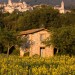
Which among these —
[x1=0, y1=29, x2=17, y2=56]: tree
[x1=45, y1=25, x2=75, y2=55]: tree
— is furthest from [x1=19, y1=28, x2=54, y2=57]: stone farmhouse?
[x1=45, y1=25, x2=75, y2=55]: tree

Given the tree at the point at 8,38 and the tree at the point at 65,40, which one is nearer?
the tree at the point at 65,40

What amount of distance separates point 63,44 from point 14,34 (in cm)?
737

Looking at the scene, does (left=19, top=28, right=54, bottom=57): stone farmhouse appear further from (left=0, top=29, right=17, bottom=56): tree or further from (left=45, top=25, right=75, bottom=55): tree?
(left=45, top=25, right=75, bottom=55): tree

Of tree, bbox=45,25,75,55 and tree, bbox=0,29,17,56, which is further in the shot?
tree, bbox=0,29,17,56

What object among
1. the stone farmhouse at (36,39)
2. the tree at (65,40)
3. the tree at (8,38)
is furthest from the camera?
the stone farmhouse at (36,39)

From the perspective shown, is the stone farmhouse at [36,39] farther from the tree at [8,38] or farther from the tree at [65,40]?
the tree at [65,40]

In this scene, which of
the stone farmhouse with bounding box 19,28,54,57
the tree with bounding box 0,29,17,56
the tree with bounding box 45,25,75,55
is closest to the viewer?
the tree with bounding box 45,25,75,55

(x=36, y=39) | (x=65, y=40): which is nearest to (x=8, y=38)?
(x=36, y=39)

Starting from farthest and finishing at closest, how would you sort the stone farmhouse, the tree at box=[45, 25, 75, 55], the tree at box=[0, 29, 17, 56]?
1. the stone farmhouse
2. the tree at box=[0, 29, 17, 56]
3. the tree at box=[45, 25, 75, 55]

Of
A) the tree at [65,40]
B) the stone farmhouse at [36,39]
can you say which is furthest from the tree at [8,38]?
the stone farmhouse at [36,39]

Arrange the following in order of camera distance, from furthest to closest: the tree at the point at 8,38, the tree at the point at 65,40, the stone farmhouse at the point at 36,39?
1. the stone farmhouse at the point at 36,39
2. the tree at the point at 8,38
3. the tree at the point at 65,40

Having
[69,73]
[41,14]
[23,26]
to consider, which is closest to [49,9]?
[41,14]

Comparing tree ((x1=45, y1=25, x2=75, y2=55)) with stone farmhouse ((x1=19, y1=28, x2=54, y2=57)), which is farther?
stone farmhouse ((x1=19, y1=28, x2=54, y2=57))

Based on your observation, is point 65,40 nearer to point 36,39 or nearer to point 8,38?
point 8,38
